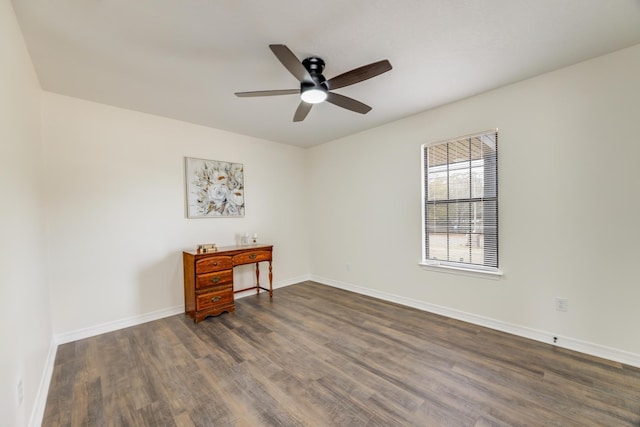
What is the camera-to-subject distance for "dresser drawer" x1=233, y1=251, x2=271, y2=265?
142 inches

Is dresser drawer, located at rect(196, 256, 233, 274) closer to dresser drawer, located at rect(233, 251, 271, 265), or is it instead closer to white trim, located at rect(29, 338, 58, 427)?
dresser drawer, located at rect(233, 251, 271, 265)

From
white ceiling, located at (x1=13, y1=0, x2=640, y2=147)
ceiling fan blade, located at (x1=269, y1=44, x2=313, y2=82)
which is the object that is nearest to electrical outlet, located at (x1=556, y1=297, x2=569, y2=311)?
white ceiling, located at (x1=13, y1=0, x2=640, y2=147)

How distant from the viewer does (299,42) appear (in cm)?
198

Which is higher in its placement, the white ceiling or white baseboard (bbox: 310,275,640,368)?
the white ceiling

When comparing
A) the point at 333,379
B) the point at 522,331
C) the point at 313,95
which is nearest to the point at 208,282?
the point at 333,379

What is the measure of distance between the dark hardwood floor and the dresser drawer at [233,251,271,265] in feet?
2.80

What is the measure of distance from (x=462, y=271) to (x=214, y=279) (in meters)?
3.01

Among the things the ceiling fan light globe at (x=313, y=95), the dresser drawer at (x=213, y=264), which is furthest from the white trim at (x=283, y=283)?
the ceiling fan light globe at (x=313, y=95)

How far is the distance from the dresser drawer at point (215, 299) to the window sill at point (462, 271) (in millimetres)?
2545

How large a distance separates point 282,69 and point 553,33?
207cm

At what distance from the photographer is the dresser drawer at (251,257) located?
360 cm

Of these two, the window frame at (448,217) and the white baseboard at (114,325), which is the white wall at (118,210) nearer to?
the white baseboard at (114,325)

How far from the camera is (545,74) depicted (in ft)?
8.16

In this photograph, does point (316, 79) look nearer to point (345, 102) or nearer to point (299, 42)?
point (299, 42)
